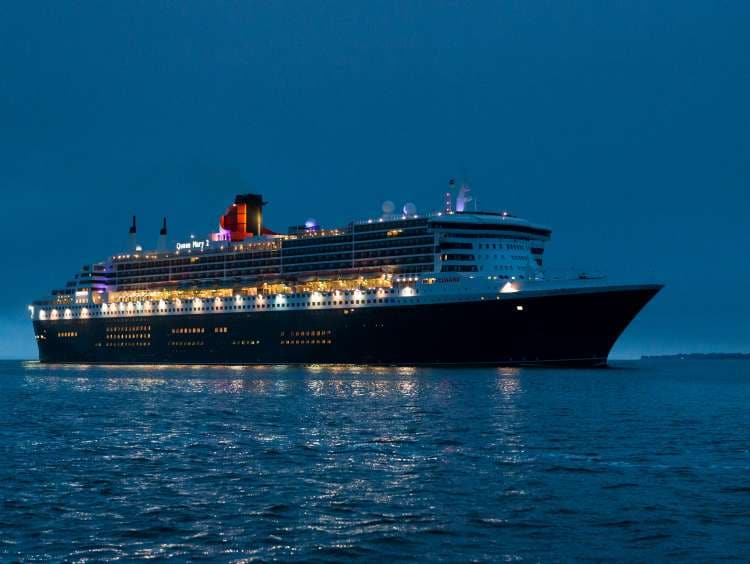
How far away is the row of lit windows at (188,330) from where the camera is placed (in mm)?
101000

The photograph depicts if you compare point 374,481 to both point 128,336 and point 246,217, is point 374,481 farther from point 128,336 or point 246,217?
point 246,217

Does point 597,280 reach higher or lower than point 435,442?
higher

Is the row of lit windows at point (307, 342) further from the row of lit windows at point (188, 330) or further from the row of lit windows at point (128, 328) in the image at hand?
the row of lit windows at point (128, 328)

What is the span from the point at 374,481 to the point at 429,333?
56.2 metres

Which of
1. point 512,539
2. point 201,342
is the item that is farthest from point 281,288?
point 512,539

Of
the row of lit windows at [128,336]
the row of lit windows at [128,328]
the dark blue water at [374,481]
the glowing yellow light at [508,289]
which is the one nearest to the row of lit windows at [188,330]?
the row of lit windows at [128,336]

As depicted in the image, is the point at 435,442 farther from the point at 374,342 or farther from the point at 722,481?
the point at 374,342

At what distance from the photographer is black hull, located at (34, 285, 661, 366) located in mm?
76875

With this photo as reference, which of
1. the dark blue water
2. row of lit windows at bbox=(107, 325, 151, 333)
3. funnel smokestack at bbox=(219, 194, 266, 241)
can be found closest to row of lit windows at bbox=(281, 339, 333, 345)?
row of lit windows at bbox=(107, 325, 151, 333)

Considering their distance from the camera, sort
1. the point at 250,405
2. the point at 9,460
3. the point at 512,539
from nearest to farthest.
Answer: the point at 512,539 < the point at 9,460 < the point at 250,405

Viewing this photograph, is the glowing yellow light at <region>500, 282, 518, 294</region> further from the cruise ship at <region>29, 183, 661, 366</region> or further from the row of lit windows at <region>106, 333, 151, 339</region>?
the row of lit windows at <region>106, 333, 151, 339</region>

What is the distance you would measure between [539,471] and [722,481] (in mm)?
4600

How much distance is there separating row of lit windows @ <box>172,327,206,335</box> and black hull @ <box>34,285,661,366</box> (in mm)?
174

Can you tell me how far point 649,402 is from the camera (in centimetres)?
5419
